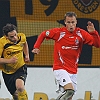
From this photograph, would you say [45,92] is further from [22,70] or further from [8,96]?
[22,70]

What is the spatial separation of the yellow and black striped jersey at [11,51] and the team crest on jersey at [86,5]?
2438 mm

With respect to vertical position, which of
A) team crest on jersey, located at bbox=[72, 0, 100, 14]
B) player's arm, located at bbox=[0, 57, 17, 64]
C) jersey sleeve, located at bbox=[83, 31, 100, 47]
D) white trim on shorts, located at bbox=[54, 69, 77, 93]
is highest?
team crest on jersey, located at bbox=[72, 0, 100, 14]

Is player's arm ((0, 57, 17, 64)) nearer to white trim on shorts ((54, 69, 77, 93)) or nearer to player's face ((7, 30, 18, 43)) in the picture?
player's face ((7, 30, 18, 43))

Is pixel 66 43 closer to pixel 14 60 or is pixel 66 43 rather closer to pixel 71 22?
pixel 71 22

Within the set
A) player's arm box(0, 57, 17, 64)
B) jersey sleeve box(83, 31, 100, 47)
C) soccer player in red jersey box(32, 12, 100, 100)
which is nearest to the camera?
player's arm box(0, 57, 17, 64)

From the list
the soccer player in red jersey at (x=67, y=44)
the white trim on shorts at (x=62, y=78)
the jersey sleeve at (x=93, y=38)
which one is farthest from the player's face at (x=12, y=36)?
the jersey sleeve at (x=93, y=38)

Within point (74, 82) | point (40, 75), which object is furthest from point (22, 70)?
point (40, 75)

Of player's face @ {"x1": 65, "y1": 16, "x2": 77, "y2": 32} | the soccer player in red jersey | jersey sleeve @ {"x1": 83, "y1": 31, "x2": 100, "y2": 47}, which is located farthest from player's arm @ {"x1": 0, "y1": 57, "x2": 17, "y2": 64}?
jersey sleeve @ {"x1": 83, "y1": 31, "x2": 100, "y2": 47}

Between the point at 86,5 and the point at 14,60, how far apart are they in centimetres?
328

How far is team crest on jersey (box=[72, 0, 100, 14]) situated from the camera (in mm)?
14289

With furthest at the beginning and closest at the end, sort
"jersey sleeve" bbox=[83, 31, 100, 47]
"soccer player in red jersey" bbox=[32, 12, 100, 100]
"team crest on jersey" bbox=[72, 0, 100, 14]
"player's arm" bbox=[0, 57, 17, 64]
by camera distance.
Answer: "team crest on jersey" bbox=[72, 0, 100, 14], "soccer player in red jersey" bbox=[32, 12, 100, 100], "jersey sleeve" bbox=[83, 31, 100, 47], "player's arm" bbox=[0, 57, 17, 64]

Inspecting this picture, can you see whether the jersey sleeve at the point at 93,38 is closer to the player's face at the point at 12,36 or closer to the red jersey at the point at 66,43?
the red jersey at the point at 66,43

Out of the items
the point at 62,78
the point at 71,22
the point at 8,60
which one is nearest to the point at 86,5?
the point at 71,22

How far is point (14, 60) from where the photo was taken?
1159 cm
